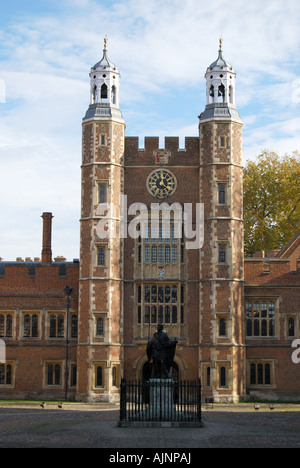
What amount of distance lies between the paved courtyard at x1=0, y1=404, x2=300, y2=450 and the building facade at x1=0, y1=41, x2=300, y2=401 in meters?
7.13

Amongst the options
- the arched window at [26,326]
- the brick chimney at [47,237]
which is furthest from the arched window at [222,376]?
the brick chimney at [47,237]

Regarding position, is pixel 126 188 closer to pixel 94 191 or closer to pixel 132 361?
pixel 94 191

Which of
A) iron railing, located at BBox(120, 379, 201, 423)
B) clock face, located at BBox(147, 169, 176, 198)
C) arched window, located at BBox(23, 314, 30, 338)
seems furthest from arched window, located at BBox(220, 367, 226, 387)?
iron railing, located at BBox(120, 379, 201, 423)

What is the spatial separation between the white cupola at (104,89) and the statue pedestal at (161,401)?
18.2 m

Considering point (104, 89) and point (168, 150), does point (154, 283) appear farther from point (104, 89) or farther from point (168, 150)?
point (104, 89)

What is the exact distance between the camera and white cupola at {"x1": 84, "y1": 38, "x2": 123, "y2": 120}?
37.2 m

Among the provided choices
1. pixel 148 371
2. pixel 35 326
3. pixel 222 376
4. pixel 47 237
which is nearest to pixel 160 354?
pixel 222 376

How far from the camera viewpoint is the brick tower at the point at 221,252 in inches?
1371

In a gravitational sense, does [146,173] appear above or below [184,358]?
above

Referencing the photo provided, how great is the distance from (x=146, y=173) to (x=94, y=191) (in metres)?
2.91

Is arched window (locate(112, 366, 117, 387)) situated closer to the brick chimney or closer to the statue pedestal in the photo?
the brick chimney
